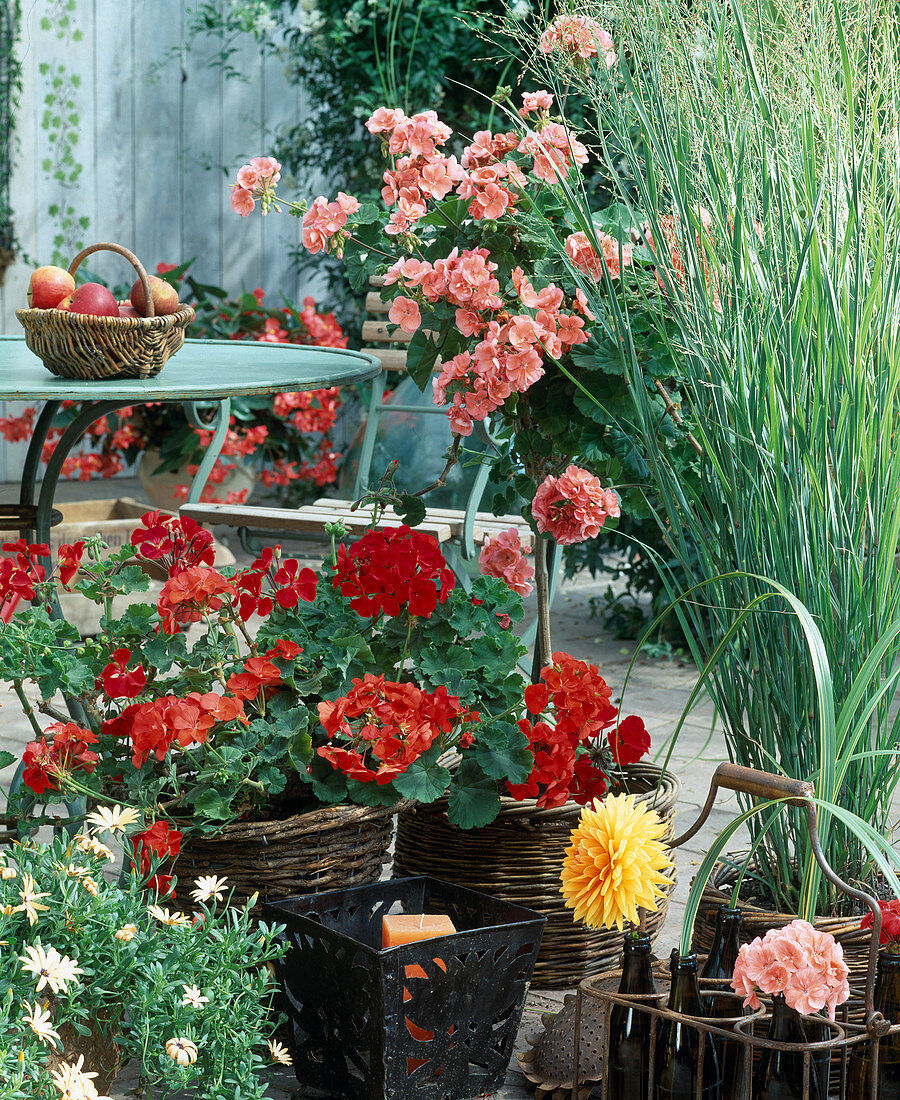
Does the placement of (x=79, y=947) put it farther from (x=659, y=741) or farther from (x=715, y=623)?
(x=659, y=741)

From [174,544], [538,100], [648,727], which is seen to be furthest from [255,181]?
[648,727]

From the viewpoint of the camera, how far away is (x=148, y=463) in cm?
485

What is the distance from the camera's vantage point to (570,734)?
1643 millimetres

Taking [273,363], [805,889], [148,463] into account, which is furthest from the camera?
[148,463]

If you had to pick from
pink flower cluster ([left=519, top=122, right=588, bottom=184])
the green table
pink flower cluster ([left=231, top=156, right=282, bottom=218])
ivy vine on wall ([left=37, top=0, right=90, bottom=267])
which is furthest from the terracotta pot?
pink flower cluster ([left=519, top=122, right=588, bottom=184])

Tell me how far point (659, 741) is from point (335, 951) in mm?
1580

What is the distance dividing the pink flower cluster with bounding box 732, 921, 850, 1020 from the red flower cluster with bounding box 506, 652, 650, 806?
1.69 ft

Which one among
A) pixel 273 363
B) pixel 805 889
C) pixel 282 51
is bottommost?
pixel 805 889

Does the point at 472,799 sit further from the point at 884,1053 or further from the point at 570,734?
the point at 884,1053

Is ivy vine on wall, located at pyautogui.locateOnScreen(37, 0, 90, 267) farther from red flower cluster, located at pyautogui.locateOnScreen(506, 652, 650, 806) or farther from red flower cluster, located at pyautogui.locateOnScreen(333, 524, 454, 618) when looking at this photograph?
red flower cluster, located at pyautogui.locateOnScreen(506, 652, 650, 806)

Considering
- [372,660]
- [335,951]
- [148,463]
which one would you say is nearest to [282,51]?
[148,463]

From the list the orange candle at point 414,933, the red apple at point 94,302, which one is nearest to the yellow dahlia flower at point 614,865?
the orange candle at point 414,933

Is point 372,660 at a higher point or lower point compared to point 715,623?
lower

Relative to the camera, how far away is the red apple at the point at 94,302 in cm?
195
